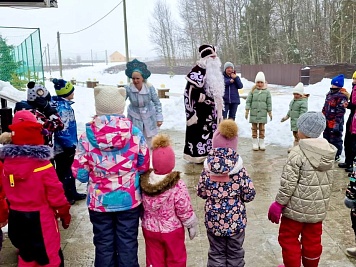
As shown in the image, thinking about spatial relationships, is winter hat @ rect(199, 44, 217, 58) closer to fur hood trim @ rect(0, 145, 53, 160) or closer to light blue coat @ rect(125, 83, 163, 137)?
light blue coat @ rect(125, 83, 163, 137)

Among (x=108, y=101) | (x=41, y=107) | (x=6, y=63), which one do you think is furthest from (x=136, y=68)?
(x=6, y=63)

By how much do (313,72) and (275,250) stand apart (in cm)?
2427

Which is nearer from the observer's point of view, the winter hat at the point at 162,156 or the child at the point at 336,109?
the winter hat at the point at 162,156

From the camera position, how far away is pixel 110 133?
2752 millimetres

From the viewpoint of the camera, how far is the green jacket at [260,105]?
7582 mm

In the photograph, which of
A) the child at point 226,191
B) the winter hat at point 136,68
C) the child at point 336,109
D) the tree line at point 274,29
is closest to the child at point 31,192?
the child at point 226,191

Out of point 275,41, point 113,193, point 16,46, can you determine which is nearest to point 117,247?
point 113,193

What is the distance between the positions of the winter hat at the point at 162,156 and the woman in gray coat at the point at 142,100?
114 inches

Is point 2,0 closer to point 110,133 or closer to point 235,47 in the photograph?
point 110,133

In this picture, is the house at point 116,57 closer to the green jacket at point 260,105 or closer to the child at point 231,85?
the child at point 231,85

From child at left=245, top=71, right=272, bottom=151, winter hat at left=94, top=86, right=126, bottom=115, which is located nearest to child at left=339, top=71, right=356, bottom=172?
child at left=245, top=71, right=272, bottom=151

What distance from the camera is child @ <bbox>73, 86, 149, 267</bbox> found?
2.80m

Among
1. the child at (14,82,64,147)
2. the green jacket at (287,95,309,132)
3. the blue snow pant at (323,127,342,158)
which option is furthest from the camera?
the green jacket at (287,95,309,132)

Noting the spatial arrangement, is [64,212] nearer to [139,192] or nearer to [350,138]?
[139,192]
